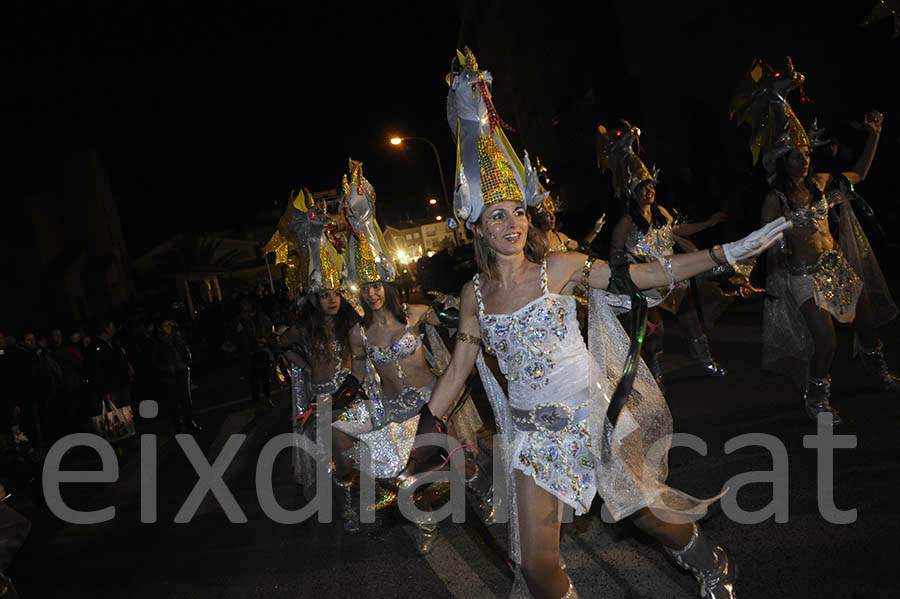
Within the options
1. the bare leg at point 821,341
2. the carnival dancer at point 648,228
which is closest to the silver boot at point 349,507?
the carnival dancer at point 648,228

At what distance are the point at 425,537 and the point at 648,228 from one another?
4.02m

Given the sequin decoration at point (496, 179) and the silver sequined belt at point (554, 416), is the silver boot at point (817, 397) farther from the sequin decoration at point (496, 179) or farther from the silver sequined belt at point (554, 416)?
the sequin decoration at point (496, 179)

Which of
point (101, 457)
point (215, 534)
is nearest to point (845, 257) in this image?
point (215, 534)

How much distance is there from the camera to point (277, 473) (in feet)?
23.9

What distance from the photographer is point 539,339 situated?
9.87 ft

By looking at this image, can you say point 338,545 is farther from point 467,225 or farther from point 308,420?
point 467,225

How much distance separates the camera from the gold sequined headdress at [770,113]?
5301 mm

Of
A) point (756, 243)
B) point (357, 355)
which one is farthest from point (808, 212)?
point (357, 355)

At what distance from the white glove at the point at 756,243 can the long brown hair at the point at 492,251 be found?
2.94 ft

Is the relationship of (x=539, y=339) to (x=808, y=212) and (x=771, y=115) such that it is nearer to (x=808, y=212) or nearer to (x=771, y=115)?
(x=808, y=212)

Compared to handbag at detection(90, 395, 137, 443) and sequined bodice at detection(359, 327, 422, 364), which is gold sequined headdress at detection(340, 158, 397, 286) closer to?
sequined bodice at detection(359, 327, 422, 364)

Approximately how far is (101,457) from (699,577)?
32.2ft

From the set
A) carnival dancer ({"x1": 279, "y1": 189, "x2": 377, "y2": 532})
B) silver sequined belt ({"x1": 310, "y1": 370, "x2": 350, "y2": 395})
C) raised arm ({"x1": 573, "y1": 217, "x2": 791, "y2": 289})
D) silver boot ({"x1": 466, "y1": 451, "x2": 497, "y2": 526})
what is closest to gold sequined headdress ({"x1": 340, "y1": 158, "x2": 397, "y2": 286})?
carnival dancer ({"x1": 279, "y1": 189, "x2": 377, "y2": 532})

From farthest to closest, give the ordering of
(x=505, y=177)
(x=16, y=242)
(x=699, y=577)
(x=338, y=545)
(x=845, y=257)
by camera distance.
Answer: (x=16, y=242), (x=845, y=257), (x=338, y=545), (x=505, y=177), (x=699, y=577)
